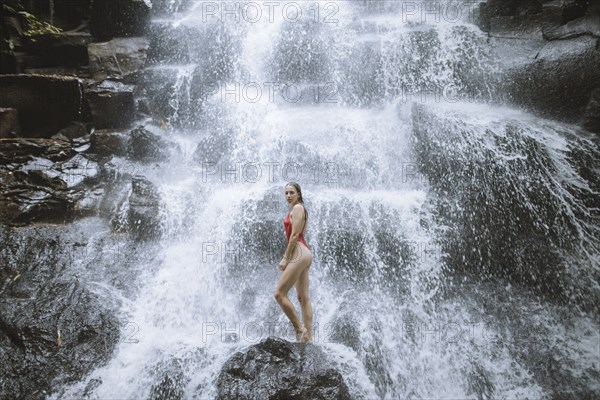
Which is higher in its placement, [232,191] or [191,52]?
[191,52]

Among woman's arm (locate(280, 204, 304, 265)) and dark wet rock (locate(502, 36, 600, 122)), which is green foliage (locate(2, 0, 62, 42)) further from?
dark wet rock (locate(502, 36, 600, 122))

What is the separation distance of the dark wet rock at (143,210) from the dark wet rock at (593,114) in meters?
8.81

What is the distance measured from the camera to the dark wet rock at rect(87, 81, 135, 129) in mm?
9016

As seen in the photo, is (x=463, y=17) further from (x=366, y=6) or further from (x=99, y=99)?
(x=99, y=99)

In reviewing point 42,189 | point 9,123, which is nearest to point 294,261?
point 42,189

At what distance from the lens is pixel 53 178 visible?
7.45 metres

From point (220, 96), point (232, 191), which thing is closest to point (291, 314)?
point (232, 191)

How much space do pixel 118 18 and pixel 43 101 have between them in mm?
4439

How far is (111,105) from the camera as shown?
9062 millimetres

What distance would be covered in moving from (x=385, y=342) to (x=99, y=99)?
8.49 metres

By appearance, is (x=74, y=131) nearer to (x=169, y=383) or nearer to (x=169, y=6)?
(x=169, y=6)

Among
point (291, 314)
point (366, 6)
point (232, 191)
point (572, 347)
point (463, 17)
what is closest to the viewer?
point (291, 314)

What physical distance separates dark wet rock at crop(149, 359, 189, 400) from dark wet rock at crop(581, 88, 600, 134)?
865cm

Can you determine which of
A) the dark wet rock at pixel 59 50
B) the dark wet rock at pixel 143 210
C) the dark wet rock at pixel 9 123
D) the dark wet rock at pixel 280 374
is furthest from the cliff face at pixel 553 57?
the dark wet rock at pixel 59 50
